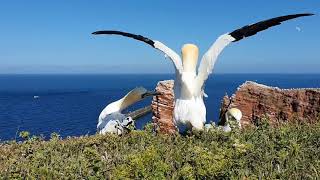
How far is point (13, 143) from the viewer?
928cm

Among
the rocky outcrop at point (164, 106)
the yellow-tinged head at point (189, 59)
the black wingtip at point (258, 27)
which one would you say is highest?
the black wingtip at point (258, 27)

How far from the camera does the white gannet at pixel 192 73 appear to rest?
9.73m

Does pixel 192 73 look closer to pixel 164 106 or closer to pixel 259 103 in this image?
pixel 164 106

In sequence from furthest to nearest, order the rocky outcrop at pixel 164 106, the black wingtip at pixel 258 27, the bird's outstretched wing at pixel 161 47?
the rocky outcrop at pixel 164 106
the bird's outstretched wing at pixel 161 47
the black wingtip at pixel 258 27

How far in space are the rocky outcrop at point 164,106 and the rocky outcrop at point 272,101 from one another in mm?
2551

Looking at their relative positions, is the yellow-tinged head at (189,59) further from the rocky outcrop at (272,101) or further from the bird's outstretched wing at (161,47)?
the rocky outcrop at (272,101)

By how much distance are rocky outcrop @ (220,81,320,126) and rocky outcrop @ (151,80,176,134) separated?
8.37 feet

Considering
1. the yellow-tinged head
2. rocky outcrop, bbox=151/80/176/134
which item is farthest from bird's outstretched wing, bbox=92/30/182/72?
rocky outcrop, bbox=151/80/176/134

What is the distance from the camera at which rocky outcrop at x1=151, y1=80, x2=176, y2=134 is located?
21.1 m

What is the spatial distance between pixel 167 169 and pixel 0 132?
6865 centimetres

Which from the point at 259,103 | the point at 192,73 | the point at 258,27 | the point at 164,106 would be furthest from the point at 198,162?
the point at 259,103

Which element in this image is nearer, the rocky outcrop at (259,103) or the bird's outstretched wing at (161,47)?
the bird's outstretched wing at (161,47)

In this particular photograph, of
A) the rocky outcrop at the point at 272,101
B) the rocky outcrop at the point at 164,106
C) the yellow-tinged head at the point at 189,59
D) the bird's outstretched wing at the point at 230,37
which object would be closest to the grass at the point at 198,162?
Result: the bird's outstretched wing at the point at 230,37

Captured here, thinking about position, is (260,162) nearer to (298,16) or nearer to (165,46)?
(298,16)
